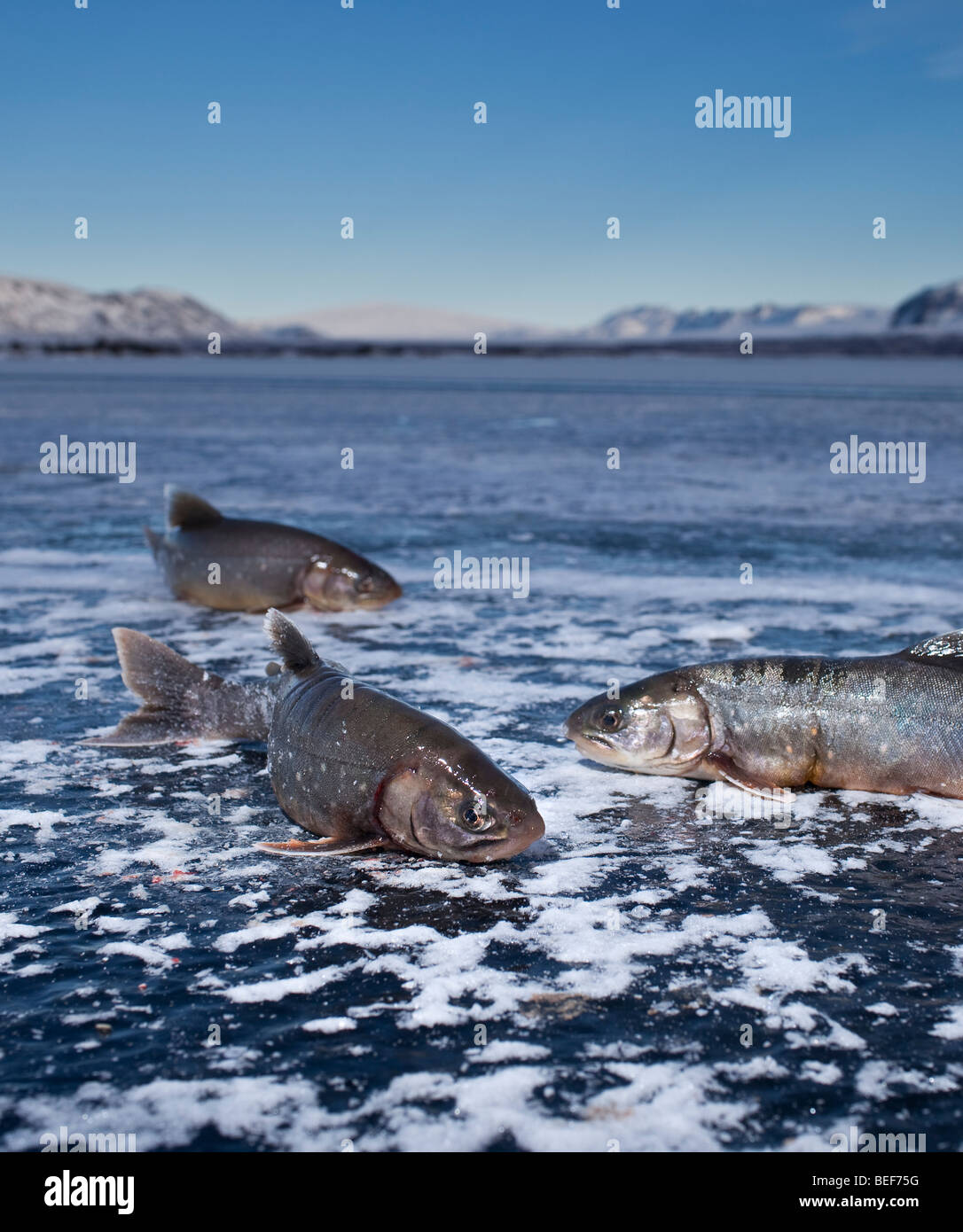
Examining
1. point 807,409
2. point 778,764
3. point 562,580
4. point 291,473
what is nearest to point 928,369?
point 807,409

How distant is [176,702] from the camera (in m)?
5.80

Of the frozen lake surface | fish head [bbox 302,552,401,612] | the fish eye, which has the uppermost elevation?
fish head [bbox 302,552,401,612]

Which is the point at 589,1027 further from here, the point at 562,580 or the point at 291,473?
the point at 291,473

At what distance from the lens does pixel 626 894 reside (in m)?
4.27

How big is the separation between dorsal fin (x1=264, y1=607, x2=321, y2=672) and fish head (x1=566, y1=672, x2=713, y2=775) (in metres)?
1.30

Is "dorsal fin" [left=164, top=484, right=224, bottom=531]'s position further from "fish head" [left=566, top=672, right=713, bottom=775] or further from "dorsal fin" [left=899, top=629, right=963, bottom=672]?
"dorsal fin" [left=899, top=629, right=963, bottom=672]

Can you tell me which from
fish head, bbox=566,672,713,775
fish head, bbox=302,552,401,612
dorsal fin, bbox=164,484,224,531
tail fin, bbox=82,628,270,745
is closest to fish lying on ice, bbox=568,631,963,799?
fish head, bbox=566,672,713,775

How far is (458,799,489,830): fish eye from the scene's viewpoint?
4238mm

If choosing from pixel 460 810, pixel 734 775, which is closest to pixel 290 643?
pixel 460 810

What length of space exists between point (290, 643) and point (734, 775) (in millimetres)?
2058

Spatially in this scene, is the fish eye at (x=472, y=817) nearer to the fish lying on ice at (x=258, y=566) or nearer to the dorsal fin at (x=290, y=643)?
the dorsal fin at (x=290, y=643)

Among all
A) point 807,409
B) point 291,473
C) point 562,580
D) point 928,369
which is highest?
point 928,369

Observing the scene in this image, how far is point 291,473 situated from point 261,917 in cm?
1551

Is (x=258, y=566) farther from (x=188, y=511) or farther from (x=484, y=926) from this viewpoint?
(x=484, y=926)
